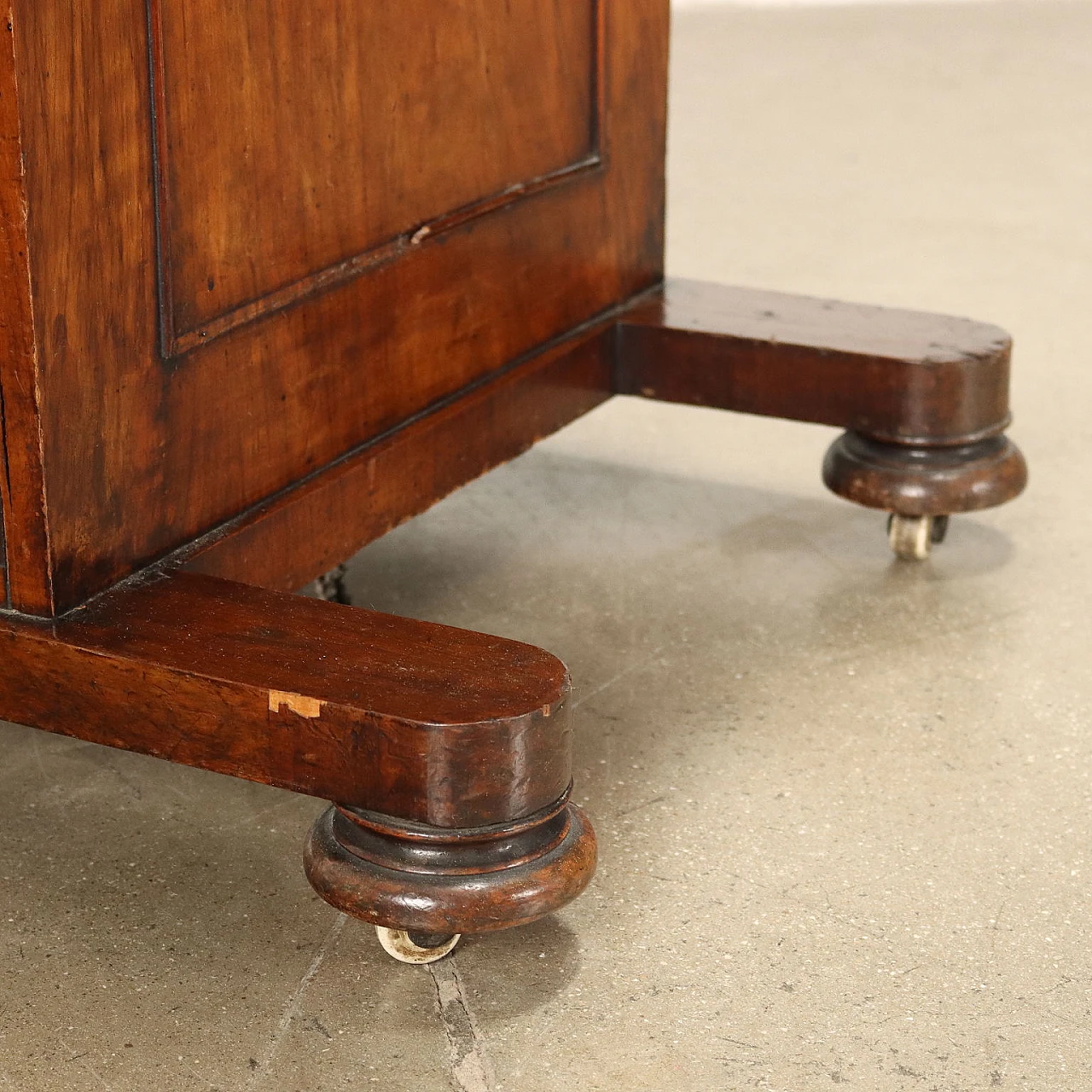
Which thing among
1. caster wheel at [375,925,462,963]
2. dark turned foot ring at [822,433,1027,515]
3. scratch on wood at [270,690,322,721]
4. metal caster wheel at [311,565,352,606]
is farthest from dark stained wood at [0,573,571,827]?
dark turned foot ring at [822,433,1027,515]

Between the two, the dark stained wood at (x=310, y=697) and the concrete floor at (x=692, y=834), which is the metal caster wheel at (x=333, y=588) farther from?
the dark stained wood at (x=310, y=697)

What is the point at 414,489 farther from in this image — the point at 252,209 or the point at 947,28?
the point at 947,28

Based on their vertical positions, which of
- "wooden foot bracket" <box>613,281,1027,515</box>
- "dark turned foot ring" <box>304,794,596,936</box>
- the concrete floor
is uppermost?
"wooden foot bracket" <box>613,281,1027,515</box>

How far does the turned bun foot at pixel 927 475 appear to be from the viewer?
1.93m

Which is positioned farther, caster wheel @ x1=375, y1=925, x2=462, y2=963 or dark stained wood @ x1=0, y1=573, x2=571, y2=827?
caster wheel @ x1=375, y1=925, x2=462, y2=963

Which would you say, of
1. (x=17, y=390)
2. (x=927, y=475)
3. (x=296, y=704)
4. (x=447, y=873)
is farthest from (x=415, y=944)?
(x=927, y=475)

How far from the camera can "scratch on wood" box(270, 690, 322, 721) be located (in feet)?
3.99

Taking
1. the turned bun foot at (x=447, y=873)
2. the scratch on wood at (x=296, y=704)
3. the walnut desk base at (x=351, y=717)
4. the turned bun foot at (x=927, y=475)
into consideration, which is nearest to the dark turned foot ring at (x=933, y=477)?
the turned bun foot at (x=927, y=475)

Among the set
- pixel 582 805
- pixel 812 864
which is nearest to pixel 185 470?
pixel 582 805

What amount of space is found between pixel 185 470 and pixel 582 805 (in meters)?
0.43

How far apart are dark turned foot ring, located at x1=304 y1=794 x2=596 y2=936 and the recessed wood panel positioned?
40 centimetres

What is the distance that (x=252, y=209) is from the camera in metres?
1.41

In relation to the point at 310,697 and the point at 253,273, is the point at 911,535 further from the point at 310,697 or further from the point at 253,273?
the point at 310,697

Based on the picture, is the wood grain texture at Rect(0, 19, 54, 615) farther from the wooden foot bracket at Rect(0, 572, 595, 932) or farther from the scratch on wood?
the scratch on wood
